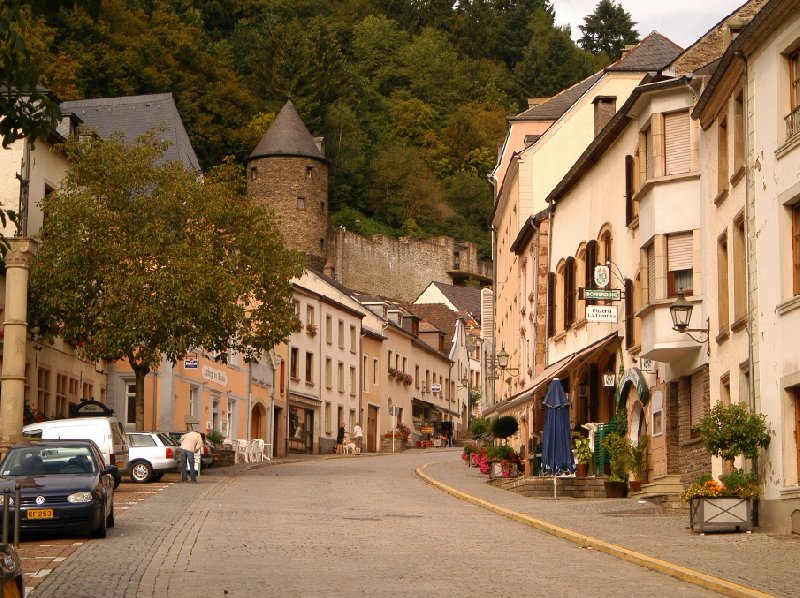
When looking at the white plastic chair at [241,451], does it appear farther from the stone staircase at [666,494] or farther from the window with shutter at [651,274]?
the window with shutter at [651,274]

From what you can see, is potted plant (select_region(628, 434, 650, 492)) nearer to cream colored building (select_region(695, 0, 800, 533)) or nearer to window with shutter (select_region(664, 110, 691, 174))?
cream colored building (select_region(695, 0, 800, 533))

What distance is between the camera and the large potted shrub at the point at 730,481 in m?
20.3

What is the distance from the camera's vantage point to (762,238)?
21.4 metres

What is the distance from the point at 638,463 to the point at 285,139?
81872mm

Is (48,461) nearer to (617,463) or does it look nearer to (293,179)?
(617,463)

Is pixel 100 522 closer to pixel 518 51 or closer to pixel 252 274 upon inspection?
pixel 252 274

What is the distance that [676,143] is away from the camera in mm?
27375

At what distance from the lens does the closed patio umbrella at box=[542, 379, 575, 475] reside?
30.8 m

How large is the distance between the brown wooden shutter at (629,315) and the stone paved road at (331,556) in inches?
201

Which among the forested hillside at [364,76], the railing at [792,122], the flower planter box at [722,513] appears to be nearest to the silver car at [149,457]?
the flower planter box at [722,513]

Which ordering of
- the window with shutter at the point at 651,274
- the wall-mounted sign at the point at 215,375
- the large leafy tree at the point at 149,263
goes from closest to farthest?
the window with shutter at the point at 651,274, the large leafy tree at the point at 149,263, the wall-mounted sign at the point at 215,375

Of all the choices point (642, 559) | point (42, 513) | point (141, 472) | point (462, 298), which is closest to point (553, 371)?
point (141, 472)

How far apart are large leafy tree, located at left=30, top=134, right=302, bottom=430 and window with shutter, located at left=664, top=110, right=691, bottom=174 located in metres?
13.9

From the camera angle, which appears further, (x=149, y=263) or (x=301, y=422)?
(x=301, y=422)
